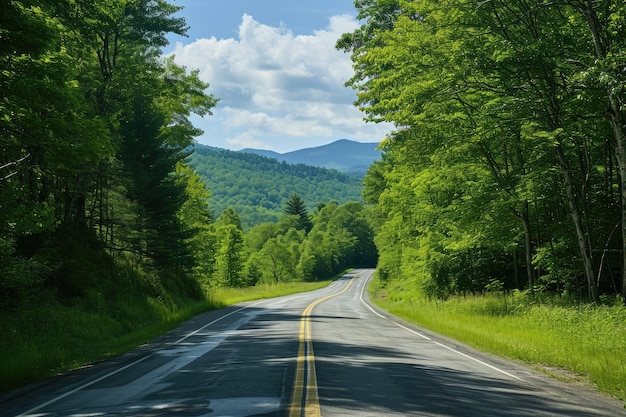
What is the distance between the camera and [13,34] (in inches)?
392

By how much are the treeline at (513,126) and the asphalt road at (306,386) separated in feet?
20.3

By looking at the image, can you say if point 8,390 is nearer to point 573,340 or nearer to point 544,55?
point 573,340

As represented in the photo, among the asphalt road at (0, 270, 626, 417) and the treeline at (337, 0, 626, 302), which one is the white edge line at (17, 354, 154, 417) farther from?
the treeline at (337, 0, 626, 302)

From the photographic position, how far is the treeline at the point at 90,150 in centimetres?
1102

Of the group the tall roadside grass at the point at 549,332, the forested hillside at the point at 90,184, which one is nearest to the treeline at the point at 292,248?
the forested hillside at the point at 90,184

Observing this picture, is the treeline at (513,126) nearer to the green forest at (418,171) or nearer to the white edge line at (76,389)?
the green forest at (418,171)

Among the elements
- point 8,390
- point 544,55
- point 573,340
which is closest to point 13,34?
point 8,390

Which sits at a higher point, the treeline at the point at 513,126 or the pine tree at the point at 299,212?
the pine tree at the point at 299,212

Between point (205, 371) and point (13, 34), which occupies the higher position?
point (13, 34)

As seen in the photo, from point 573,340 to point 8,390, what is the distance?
12.7 metres

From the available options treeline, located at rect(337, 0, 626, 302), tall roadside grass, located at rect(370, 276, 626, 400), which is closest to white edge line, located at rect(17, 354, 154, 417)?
tall roadside grass, located at rect(370, 276, 626, 400)

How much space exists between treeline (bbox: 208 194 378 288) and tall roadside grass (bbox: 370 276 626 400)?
1389 inches

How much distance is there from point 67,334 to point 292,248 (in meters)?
107

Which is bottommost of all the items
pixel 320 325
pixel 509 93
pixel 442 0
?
pixel 320 325
